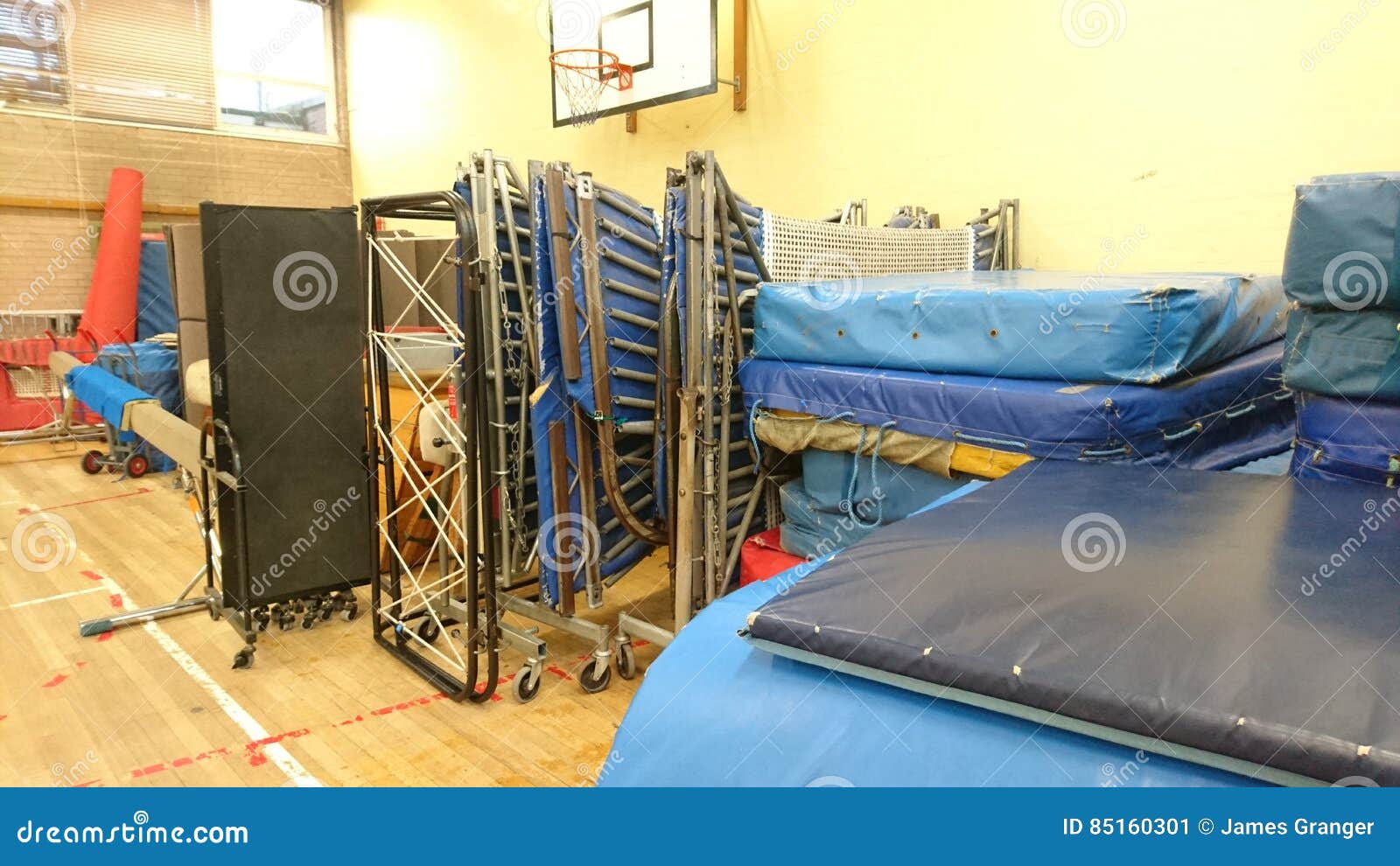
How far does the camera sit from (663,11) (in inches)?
227

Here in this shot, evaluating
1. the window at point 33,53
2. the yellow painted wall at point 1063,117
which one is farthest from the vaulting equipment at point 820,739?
the window at point 33,53

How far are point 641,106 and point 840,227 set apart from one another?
2510 mm

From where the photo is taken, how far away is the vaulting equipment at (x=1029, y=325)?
8.32 ft

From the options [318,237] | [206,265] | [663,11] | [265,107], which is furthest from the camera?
[265,107]

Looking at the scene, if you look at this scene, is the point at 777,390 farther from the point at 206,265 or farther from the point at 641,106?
the point at 641,106

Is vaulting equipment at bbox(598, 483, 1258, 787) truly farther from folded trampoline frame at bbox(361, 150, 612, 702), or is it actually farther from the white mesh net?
the white mesh net

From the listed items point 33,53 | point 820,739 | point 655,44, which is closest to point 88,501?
point 655,44

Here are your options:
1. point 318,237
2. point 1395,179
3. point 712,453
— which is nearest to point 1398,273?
point 1395,179

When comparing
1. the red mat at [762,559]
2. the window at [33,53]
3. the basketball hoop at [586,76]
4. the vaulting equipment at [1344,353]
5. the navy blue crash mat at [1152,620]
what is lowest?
the red mat at [762,559]

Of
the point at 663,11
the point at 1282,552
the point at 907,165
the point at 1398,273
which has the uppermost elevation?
the point at 663,11

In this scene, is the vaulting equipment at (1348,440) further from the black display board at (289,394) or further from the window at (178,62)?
the window at (178,62)

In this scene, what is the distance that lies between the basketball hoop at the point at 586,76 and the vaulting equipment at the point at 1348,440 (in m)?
4.89

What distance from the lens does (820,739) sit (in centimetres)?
135

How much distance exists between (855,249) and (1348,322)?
89.5 inches
